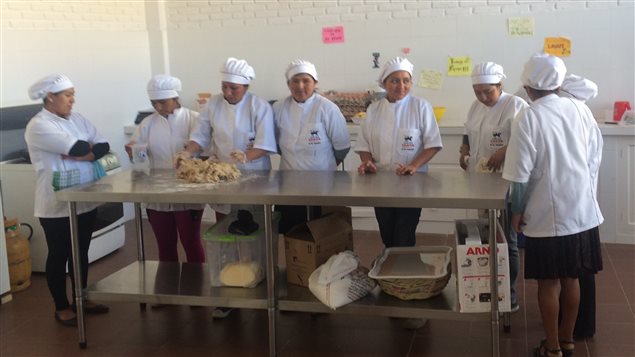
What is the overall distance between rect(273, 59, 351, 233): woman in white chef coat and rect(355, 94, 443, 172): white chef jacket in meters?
0.24

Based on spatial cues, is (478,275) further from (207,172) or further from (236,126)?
(236,126)

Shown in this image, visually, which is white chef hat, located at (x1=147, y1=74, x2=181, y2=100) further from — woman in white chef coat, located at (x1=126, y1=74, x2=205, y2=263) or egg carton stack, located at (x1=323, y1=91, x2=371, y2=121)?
egg carton stack, located at (x1=323, y1=91, x2=371, y2=121)

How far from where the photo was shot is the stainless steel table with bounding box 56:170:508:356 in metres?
3.49

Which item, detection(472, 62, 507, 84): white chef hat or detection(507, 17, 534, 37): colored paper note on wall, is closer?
A: detection(472, 62, 507, 84): white chef hat

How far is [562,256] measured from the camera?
350cm

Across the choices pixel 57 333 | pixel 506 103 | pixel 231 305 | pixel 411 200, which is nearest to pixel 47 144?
pixel 57 333

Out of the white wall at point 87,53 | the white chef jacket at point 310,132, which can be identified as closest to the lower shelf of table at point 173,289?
the white chef jacket at point 310,132

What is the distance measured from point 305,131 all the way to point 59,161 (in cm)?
145

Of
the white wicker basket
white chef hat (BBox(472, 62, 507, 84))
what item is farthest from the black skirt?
white chef hat (BBox(472, 62, 507, 84))

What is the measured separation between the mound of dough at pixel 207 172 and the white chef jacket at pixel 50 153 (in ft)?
1.98

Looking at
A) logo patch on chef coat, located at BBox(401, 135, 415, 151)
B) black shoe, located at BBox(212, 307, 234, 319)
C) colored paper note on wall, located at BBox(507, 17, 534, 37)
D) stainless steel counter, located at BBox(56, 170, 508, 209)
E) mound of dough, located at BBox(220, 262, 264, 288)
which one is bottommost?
black shoe, located at BBox(212, 307, 234, 319)

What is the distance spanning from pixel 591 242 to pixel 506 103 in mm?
1003

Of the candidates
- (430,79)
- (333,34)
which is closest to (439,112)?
(430,79)

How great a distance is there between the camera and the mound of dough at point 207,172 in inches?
160
